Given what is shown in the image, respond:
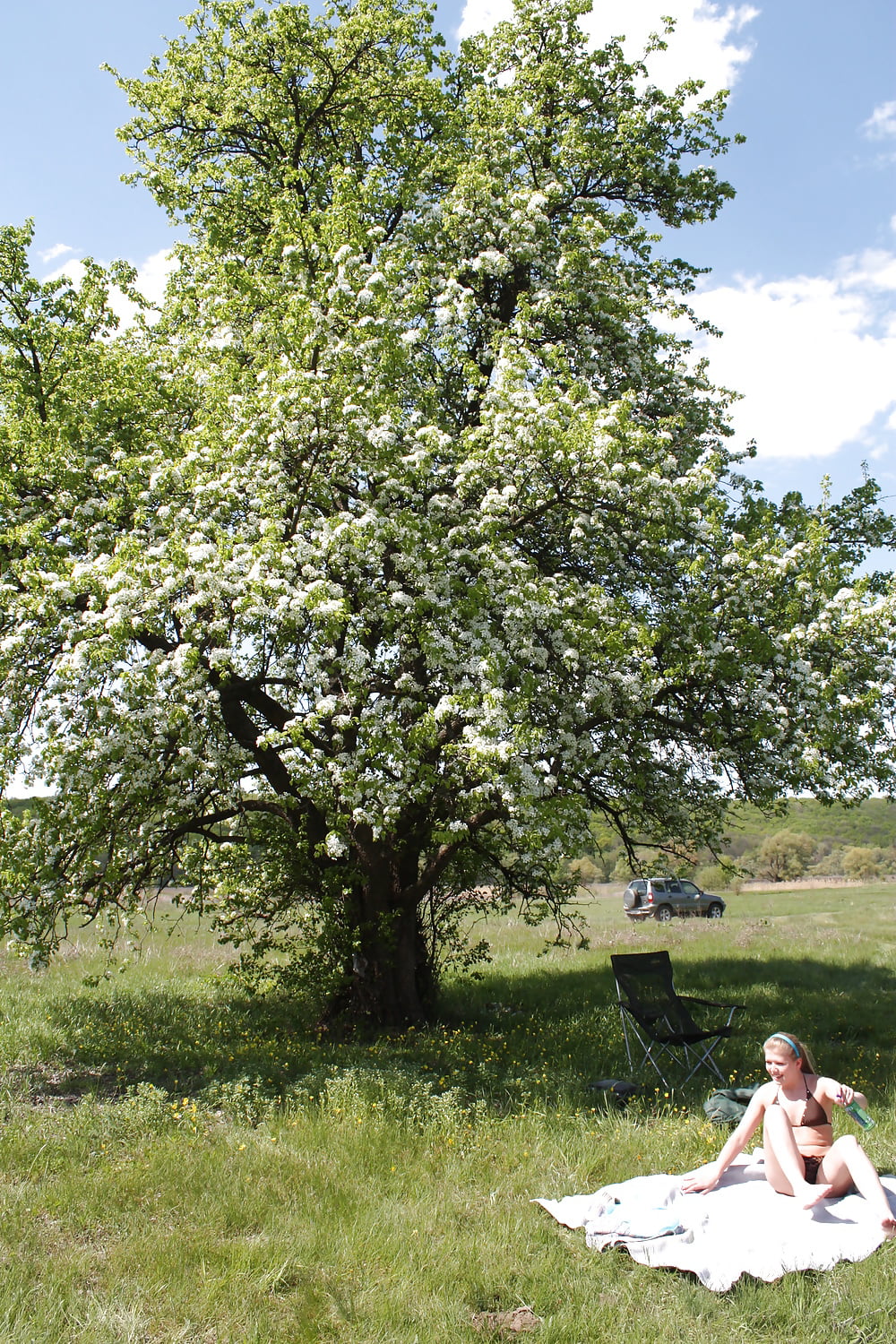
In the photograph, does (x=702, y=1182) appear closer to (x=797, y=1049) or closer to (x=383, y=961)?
(x=797, y=1049)

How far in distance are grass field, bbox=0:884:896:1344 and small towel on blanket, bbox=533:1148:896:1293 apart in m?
0.09

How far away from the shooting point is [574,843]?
8938mm

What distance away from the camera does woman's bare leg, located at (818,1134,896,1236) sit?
4.75 meters

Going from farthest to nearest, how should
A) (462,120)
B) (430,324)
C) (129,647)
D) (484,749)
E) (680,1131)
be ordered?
(462,120) < (430,324) < (129,647) < (484,749) < (680,1131)

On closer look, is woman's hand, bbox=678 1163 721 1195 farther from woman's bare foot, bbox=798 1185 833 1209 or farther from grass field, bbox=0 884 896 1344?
grass field, bbox=0 884 896 1344

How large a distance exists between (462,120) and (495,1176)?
42.4ft

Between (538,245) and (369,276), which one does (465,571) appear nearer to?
(369,276)

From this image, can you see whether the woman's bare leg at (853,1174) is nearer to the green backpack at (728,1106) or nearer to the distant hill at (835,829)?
the green backpack at (728,1106)

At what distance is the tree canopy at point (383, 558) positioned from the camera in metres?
7.95

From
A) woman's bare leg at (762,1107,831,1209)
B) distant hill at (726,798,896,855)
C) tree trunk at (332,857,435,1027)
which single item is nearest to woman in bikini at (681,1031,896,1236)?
woman's bare leg at (762,1107,831,1209)

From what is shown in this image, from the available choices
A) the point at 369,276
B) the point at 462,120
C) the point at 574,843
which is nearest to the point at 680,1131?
the point at 574,843

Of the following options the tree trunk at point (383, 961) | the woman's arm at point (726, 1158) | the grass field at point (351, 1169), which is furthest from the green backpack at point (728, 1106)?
the tree trunk at point (383, 961)

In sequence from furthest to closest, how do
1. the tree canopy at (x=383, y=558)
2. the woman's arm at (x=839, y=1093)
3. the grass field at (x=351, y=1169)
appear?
the tree canopy at (x=383, y=558), the woman's arm at (x=839, y=1093), the grass field at (x=351, y=1169)

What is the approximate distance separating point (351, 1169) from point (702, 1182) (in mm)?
2254
